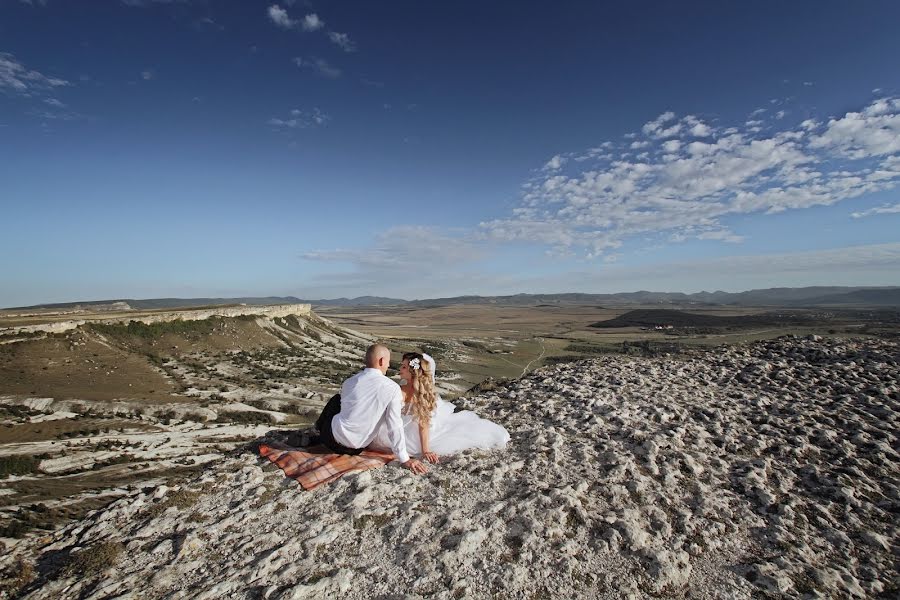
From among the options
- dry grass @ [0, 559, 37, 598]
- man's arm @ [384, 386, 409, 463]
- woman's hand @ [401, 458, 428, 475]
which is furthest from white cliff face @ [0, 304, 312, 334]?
woman's hand @ [401, 458, 428, 475]

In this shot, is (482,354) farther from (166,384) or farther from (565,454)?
(565,454)

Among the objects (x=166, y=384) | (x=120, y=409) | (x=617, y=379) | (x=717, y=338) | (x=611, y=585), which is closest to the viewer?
(x=611, y=585)

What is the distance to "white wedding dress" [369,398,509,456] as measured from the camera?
26.3ft

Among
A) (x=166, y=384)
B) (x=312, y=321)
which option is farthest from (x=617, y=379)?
(x=312, y=321)

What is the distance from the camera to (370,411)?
24.2ft

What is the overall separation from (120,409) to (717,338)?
108 meters

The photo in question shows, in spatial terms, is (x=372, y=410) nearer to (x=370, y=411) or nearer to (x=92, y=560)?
(x=370, y=411)

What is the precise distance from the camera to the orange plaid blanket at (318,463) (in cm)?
712

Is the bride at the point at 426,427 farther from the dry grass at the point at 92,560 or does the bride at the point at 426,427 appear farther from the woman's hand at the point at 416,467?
the dry grass at the point at 92,560

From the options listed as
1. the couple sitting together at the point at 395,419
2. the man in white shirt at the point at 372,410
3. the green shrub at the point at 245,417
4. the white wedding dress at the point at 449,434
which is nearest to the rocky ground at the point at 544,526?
the white wedding dress at the point at 449,434

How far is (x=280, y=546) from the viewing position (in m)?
5.64

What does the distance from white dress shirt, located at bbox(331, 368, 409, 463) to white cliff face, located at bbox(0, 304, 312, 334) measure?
48.6 m

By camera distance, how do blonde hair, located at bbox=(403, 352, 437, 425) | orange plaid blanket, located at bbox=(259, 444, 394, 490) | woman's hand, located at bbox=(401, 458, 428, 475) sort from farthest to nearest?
1. blonde hair, located at bbox=(403, 352, 437, 425)
2. woman's hand, located at bbox=(401, 458, 428, 475)
3. orange plaid blanket, located at bbox=(259, 444, 394, 490)

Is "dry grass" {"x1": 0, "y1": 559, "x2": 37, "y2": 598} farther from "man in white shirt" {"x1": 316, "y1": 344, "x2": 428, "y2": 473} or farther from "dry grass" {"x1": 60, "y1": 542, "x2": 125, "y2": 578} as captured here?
"man in white shirt" {"x1": 316, "y1": 344, "x2": 428, "y2": 473}
